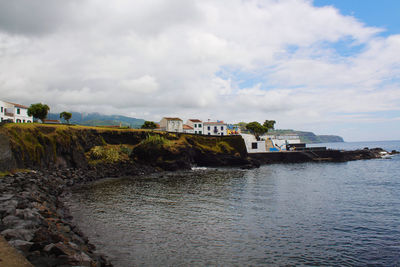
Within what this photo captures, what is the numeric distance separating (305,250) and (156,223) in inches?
455

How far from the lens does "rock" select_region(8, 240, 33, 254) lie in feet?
35.6

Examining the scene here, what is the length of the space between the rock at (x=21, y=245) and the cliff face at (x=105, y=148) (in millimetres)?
27842

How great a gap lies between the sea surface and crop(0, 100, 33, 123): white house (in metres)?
49.5

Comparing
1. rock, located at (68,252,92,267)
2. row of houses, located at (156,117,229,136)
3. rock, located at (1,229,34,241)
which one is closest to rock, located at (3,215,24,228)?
rock, located at (1,229,34,241)

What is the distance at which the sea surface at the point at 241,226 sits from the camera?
15570 mm

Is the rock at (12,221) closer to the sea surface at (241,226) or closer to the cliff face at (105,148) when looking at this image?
the sea surface at (241,226)

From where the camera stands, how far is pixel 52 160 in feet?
150

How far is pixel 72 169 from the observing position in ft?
157

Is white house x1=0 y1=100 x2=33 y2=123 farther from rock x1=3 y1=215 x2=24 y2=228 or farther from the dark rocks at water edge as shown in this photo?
rock x1=3 y1=215 x2=24 y2=228

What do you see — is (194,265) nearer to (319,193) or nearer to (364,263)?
(364,263)

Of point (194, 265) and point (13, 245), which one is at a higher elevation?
point (13, 245)

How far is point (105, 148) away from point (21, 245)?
169ft

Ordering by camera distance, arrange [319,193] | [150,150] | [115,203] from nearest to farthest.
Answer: [115,203]
[319,193]
[150,150]

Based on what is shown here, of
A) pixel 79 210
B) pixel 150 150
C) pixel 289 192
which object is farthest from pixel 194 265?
pixel 150 150
